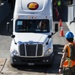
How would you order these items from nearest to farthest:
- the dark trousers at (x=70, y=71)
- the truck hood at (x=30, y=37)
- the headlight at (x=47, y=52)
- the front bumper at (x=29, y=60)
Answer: the dark trousers at (x=70, y=71) → the front bumper at (x=29, y=60) → the headlight at (x=47, y=52) → the truck hood at (x=30, y=37)

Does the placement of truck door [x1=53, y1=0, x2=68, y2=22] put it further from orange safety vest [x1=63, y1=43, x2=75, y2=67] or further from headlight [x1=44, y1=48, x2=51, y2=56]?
orange safety vest [x1=63, y1=43, x2=75, y2=67]

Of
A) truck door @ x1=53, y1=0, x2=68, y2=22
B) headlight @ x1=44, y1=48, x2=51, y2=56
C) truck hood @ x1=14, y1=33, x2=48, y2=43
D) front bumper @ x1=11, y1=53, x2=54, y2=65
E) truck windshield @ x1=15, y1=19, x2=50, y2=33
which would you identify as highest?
truck door @ x1=53, y1=0, x2=68, y2=22

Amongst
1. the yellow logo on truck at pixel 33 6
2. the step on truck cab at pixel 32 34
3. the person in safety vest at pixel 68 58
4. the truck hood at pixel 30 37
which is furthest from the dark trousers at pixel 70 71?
the yellow logo on truck at pixel 33 6

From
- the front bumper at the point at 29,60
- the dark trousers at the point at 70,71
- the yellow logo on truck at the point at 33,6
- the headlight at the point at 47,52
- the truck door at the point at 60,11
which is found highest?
the truck door at the point at 60,11

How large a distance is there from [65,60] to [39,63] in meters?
6.40

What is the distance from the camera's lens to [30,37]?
54.1 feet

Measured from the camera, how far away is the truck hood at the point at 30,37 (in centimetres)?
1616

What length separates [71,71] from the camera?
9.50m

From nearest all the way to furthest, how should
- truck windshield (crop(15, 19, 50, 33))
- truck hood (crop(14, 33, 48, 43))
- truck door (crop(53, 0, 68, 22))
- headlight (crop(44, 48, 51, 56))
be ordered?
headlight (crop(44, 48, 51, 56)) → truck hood (crop(14, 33, 48, 43)) → truck windshield (crop(15, 19, 50, 33)) → truck door (crop(53, 0, 68, 22))

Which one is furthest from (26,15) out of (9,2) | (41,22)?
(9,2)

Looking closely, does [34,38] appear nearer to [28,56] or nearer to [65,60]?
[28,56]

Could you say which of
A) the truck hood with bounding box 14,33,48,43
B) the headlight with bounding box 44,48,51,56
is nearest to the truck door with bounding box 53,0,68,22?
the truck hood with bounding box 14,33,48,43

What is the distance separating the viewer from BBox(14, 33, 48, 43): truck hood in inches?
636

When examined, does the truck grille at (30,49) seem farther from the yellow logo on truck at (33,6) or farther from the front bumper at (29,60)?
the yellow logo on truck at (33,6)
